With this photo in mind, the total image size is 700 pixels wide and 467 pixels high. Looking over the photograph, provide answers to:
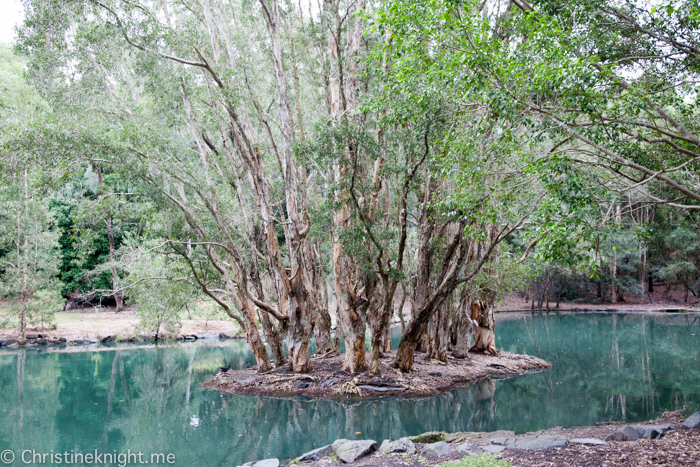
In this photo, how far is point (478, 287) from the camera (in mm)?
14070

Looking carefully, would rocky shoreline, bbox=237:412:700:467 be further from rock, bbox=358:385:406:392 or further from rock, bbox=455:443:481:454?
rock, bbox=358:385:406:392

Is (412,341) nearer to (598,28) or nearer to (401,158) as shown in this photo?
(401,158)

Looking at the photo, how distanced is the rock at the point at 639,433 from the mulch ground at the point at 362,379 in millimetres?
5597

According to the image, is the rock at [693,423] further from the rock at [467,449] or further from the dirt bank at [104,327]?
the dirt bank at [104,327]

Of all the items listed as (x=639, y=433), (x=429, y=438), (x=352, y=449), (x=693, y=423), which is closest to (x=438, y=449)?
(x=429, y=438)

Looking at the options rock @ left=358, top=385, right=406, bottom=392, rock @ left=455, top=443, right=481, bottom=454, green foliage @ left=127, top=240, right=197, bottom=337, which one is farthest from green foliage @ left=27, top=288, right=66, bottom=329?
rock @ left=455, top=443, right=481, bottom=454

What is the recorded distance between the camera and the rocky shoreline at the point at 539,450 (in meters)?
5.26

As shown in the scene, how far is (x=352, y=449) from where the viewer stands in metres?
6.64

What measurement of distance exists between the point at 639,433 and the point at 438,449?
271cm

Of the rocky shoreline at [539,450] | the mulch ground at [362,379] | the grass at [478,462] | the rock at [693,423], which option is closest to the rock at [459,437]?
the rocky shoreline at [539,450]

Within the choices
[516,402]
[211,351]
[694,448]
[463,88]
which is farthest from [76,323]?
[694,448]

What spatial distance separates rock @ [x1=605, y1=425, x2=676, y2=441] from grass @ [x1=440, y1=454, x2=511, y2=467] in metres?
2.21

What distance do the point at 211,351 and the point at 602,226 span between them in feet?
63.9

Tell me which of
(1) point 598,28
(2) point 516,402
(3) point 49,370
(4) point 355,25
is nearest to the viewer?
(1) point 598,28
